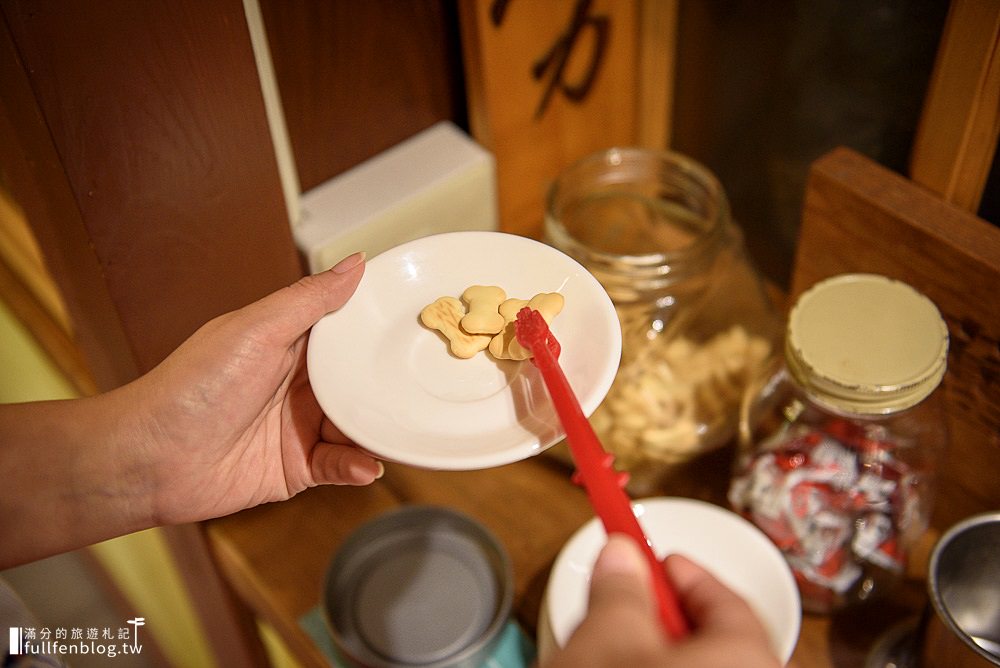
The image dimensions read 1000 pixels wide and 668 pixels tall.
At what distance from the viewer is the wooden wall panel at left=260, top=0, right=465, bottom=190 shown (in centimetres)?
66

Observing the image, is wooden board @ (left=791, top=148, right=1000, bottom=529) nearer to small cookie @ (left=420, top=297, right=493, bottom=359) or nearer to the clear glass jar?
the clear glass jar

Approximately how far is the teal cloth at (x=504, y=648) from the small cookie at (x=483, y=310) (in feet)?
0.94

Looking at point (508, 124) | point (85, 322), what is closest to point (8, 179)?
point (85, 322)

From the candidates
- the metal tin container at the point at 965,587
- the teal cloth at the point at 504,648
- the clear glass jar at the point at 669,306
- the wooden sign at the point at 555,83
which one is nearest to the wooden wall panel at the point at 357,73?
the wooden sign at the point at 555,83

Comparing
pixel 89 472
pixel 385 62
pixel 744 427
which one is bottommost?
pixel 744 427

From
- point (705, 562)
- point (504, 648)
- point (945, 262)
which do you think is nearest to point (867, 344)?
point (945, 262)

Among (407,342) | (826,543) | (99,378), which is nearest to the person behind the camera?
(407,342)

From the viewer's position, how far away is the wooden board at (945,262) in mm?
587

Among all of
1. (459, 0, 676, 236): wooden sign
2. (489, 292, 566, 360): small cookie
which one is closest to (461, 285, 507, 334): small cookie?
(489, 292, 566, 360): small cookie

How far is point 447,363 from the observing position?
20.7 inches

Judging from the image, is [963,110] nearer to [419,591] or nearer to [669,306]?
[669,306]

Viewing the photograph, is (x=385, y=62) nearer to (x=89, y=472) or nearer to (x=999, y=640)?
(x=89, y=472)

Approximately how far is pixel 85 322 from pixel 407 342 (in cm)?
33

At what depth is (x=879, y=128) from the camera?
722mm
